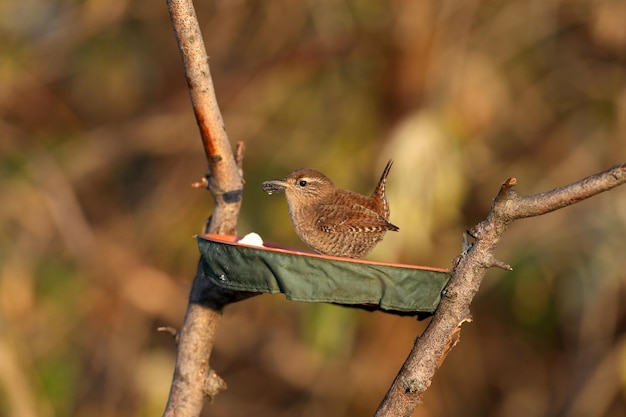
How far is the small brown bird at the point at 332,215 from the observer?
3436 millimetres

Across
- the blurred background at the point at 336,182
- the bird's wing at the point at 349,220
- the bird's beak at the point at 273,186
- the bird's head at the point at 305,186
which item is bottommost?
the bird's wing at the point at 349,220

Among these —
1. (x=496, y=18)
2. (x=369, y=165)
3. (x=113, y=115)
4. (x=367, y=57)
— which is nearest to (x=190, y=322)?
(x=369, y=165)

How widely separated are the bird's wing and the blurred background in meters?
1.90

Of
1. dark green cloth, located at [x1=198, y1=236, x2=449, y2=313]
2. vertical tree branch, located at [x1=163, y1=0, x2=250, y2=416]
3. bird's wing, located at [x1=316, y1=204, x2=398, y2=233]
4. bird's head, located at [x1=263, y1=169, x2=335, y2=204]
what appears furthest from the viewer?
bird's head, located at [x1=263, y1=169, x2=335, y2=204]

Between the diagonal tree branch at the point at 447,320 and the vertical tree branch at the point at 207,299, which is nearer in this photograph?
the diagonal tree branch at the point at 447,320

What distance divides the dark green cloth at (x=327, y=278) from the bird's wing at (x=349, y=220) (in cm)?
76

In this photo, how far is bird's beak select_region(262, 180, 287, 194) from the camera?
350 cm

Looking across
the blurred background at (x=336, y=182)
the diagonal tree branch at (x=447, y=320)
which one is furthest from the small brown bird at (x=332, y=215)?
the blurred background at (x=336, y=182)

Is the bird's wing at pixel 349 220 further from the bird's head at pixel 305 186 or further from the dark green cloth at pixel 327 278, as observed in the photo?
the dark green cloth at pixel 327 278

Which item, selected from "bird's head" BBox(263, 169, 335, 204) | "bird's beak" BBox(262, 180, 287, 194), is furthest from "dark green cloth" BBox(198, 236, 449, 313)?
"bird's head" BBox(263, 169, 335, 204)

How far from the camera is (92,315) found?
261 inches

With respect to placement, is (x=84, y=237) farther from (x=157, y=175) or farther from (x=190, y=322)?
(x=190, y=322)

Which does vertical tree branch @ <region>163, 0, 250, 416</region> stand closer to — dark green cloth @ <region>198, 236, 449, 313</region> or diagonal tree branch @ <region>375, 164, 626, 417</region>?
dark green cloth @ <region>198, 236, 449, 313</region>

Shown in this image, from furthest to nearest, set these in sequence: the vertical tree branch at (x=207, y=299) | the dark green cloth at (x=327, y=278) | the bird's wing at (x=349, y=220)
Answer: the bird's wing at (x=349, y=220) → the vertical tree branch at (x=207, y=299) → the dark green cloth at (x=327, y=278)
